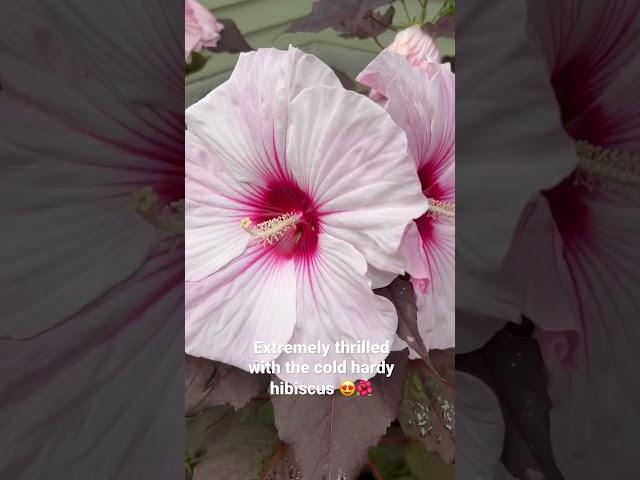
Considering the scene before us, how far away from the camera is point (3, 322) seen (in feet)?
0.95

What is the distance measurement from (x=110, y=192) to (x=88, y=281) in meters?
0.05

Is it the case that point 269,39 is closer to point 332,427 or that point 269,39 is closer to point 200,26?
point 200,26

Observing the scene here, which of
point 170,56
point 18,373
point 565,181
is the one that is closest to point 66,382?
point 18,373

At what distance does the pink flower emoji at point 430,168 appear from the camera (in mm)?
269

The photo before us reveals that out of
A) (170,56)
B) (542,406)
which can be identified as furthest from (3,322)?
(542,406)

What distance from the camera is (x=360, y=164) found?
10.3 inches

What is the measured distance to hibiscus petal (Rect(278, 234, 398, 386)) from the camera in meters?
0.27

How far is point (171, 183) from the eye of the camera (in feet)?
0.97

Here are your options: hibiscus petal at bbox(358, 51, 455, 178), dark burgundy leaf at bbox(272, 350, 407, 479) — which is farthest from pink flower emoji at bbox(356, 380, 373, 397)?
hibiscus petal at bbox(358, 51, 455, 178)

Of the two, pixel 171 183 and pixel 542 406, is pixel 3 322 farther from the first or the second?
pixel 542 406

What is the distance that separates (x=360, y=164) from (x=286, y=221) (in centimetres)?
5

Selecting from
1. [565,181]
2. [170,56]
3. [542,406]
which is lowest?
[542,406]

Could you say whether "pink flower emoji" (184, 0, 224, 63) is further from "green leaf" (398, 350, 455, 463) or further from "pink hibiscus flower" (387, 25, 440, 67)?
"green leaf" (398, 350, 455, 463)

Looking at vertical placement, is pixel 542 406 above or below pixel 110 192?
below
